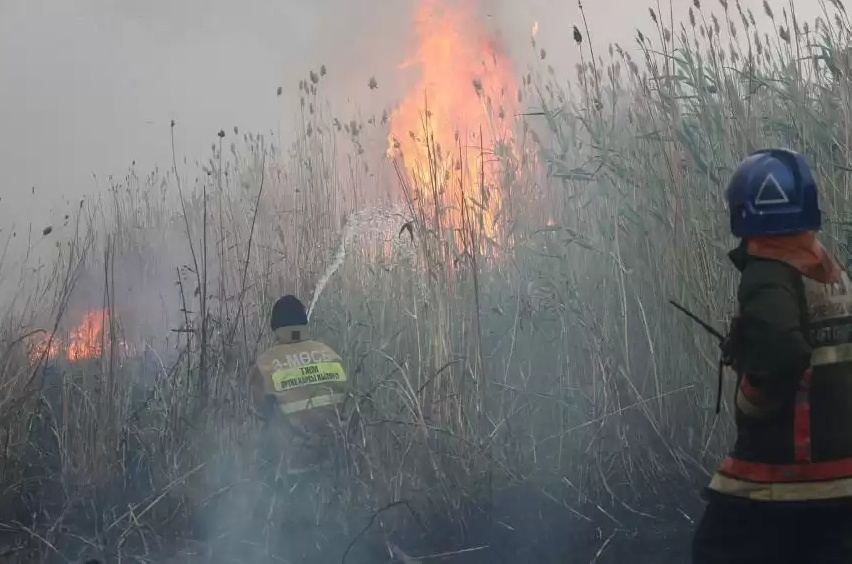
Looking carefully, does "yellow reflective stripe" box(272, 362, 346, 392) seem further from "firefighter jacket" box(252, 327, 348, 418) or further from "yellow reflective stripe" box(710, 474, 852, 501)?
"yellow reflective stripe" box(710, 474, 852, 501)

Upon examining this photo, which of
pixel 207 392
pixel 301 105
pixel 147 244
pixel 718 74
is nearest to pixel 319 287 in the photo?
pixel 207 392

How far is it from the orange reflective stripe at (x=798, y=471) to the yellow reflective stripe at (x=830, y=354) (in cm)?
20

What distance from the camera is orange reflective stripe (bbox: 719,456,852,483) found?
1656 millimetres

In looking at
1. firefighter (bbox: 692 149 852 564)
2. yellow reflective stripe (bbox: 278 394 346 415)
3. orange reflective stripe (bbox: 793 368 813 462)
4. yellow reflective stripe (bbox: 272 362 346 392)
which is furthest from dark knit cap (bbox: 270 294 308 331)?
orange reflective stripe (bbox: 793 368 813 462)

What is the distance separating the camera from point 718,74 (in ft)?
10.4

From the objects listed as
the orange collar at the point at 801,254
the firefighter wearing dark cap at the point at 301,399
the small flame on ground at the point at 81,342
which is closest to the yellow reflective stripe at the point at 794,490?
the orange collar at the point at 801,254

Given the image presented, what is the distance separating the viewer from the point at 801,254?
5.52 feet

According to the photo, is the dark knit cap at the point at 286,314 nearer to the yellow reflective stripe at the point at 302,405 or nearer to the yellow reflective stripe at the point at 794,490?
the yellow reflective stripe at the point at 302,405

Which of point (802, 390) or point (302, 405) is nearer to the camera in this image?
point (802, 390)

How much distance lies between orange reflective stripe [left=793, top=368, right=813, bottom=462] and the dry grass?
4.21 feet

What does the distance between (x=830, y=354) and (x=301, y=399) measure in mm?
2197

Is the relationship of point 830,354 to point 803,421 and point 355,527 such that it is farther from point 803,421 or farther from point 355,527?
point 355,527

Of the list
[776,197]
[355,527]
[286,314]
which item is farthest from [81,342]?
[776,197]

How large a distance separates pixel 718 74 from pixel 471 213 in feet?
4.04
